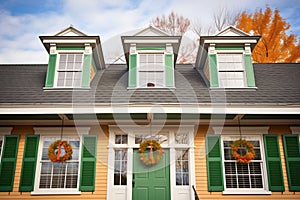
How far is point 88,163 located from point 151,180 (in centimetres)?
157

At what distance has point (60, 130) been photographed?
6684 millimetres

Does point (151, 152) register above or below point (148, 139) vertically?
below

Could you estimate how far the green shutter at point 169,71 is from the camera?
714 centimetres

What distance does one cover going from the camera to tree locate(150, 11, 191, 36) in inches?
567

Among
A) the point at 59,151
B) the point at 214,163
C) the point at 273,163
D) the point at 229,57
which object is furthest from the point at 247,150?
the point at 59,151

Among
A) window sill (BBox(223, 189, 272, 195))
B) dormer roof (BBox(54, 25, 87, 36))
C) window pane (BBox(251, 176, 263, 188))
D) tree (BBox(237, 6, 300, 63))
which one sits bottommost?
window sill (BBox(223, 189, 272, 195))

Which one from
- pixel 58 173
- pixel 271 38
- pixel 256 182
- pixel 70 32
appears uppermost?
pixel 271 38

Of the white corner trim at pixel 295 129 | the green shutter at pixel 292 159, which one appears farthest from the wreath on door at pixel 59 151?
the white corner trim at pixel 295 129

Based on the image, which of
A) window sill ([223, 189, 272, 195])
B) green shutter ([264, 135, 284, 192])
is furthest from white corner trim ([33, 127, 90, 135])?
green shutter ([264, 135, 284, 192])

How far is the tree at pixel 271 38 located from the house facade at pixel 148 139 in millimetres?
4780

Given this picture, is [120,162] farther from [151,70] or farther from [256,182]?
[256,182]

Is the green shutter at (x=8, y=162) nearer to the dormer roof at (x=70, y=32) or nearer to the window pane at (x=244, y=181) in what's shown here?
the dormer roof at (x=70, y=32)

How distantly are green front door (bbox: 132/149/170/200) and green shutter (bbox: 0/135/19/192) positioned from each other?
287cm

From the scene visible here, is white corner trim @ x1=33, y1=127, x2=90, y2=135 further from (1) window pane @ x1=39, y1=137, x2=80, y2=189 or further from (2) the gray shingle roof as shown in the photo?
(2) the gray shingle roof
